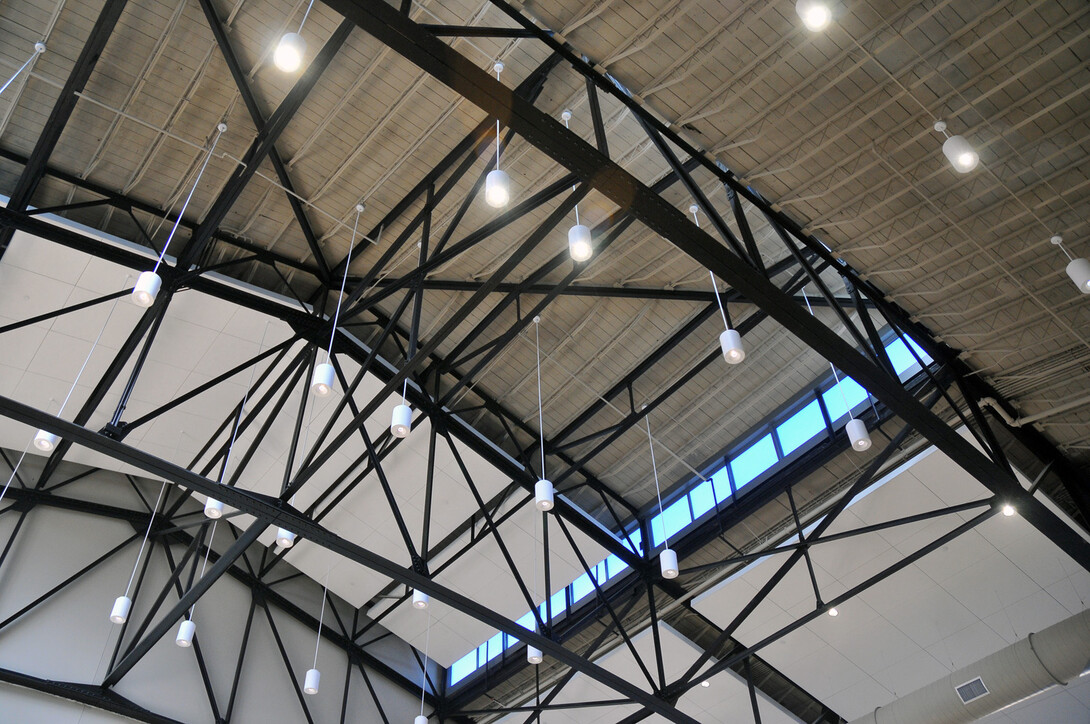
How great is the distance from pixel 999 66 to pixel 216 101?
9.67 meters

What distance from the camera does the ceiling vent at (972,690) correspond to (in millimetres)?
13042

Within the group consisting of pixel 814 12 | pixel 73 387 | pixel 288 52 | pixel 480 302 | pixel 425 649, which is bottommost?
pixel 288 52

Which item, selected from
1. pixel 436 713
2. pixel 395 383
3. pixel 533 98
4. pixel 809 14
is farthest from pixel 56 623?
pixel 809 14

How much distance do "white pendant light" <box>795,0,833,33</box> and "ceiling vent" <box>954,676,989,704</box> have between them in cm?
1097

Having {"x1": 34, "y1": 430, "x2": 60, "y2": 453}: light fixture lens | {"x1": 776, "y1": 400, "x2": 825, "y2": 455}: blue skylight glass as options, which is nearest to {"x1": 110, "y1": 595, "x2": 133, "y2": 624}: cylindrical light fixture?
{"x1": 34, "y1": 430, "x2": 60, "y2": 453}: light fixture lens

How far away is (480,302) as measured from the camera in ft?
36.0

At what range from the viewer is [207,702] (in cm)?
1606

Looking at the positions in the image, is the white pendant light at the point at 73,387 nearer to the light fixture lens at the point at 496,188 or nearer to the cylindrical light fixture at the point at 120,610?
the cylindrical light fixture at the point at 120,610

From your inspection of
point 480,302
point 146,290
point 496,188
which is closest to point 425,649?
point 480,302

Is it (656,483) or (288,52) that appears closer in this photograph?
(288,52)

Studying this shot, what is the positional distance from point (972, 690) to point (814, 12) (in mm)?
11212

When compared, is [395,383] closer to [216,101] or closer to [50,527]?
[216,101]

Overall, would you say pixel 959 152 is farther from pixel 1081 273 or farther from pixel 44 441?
pixel 44 441

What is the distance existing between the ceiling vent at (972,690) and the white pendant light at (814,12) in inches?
432
